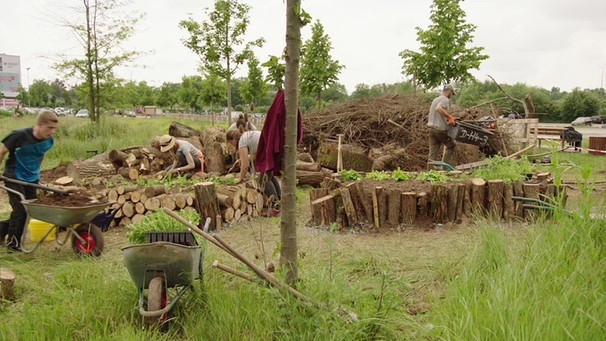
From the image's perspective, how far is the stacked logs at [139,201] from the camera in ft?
19.7

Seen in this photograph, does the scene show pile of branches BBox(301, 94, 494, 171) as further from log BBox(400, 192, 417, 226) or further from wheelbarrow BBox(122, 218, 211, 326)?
wheelbarrow BBox(122, 218, 211, 326)

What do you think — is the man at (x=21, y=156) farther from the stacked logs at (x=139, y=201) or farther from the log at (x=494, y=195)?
the log at (x=494, y=195)

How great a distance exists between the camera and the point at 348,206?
5652mm

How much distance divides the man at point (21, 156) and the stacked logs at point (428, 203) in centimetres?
332

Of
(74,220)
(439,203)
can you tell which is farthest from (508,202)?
(74,220)

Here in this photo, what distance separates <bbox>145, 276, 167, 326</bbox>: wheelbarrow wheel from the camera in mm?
2809

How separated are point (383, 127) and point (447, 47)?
5.23m

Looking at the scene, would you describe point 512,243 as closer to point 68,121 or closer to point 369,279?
point 369,279

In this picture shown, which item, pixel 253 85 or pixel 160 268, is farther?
pixel 253 85

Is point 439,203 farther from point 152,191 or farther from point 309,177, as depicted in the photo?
point 152,191

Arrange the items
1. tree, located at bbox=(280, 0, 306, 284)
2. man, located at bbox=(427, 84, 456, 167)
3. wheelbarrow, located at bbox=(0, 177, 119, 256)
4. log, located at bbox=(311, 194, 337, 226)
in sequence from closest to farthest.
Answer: tree, located at bbox=(280, 0, 306, 284), wheelbarrow, located at bbox=(0, 177, 119, 256), log, located at bbox=(311, 194, 337, 226), man, located at bbox=(427, 84, 456, 167)

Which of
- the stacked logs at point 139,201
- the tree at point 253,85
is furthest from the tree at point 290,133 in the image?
the tree at point 253,85

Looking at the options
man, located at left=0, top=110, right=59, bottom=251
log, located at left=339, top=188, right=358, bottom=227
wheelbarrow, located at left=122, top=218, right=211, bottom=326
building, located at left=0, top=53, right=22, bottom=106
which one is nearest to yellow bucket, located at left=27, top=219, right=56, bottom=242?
man, located at left=0, top=110, right=59, bottom=251

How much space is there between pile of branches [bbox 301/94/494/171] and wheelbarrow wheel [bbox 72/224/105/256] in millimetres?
7123
